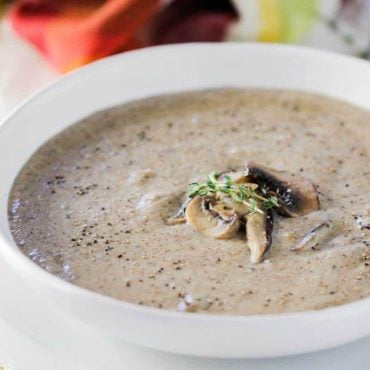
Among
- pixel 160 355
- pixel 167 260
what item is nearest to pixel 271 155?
pixel 167 260

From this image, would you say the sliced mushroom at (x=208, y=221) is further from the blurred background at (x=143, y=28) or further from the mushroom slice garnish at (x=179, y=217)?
the blurred background at (x=143, y=28)

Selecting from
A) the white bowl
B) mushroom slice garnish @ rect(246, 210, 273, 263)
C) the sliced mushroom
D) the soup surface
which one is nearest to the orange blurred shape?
the white bowl

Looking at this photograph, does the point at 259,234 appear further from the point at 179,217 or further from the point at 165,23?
the point at 165,23

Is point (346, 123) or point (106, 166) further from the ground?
point (346, 123)

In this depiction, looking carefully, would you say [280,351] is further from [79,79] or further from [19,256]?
[79,79]

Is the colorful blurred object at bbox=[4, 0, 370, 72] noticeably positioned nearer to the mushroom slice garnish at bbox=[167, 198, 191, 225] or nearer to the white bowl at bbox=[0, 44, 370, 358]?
the white bowl at bbox=[0, 44, 370, 358]

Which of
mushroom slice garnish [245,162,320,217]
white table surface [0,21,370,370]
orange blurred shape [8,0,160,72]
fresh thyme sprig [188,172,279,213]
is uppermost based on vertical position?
orange blurred shape [8,0,160,72]
